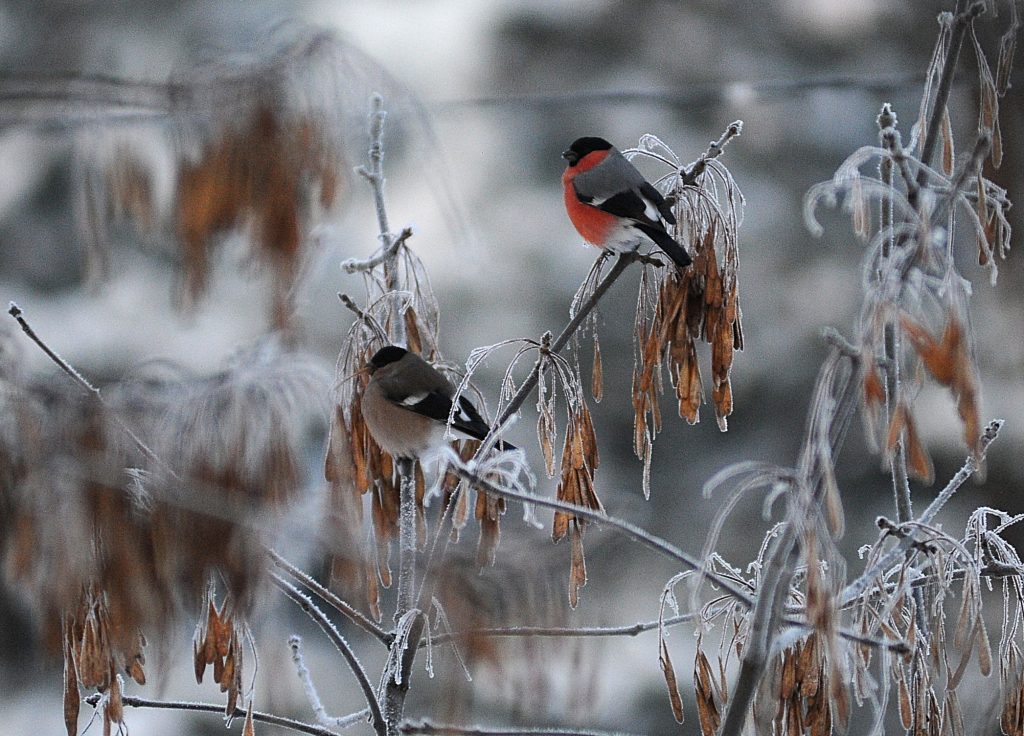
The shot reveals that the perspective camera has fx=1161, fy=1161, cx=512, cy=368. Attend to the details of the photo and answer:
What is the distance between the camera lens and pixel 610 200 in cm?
221

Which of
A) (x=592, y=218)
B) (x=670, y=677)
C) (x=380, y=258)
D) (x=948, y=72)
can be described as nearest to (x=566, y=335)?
(x=380, y=258)

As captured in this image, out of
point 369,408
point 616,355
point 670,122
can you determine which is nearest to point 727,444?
point 616,355

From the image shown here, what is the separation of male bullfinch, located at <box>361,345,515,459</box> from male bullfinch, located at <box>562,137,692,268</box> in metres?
0.36

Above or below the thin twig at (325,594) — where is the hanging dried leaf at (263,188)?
above

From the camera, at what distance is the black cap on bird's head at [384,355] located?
1699 mm

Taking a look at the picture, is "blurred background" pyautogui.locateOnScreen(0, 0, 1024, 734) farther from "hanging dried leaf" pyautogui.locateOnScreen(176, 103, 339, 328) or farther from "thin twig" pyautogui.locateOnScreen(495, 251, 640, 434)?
"hanging dried leaf" pyautogui.locateOnScreen(176, 103, 339, 328)

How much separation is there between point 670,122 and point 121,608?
19.8 feet

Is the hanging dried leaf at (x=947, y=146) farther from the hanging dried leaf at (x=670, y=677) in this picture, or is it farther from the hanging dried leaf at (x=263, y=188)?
the hanging dried leaf at (x=263, y=188)

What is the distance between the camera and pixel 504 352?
18.1 ft

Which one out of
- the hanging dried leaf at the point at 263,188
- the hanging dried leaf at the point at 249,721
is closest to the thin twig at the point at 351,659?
the hanging dried leaf at the point at 249,721

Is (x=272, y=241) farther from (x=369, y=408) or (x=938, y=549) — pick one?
(x=938, y=549)

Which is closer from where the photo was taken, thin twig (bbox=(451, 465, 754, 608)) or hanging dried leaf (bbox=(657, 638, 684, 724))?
thin twig (bbox=(451, 465, 754, 608))

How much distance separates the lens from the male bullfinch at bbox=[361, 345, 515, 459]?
5.71 feet

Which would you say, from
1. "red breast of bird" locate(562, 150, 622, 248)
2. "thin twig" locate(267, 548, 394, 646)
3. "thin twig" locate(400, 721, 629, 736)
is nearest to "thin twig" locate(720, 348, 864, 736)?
"thin twig" locate(400, 721, 629, 736)
